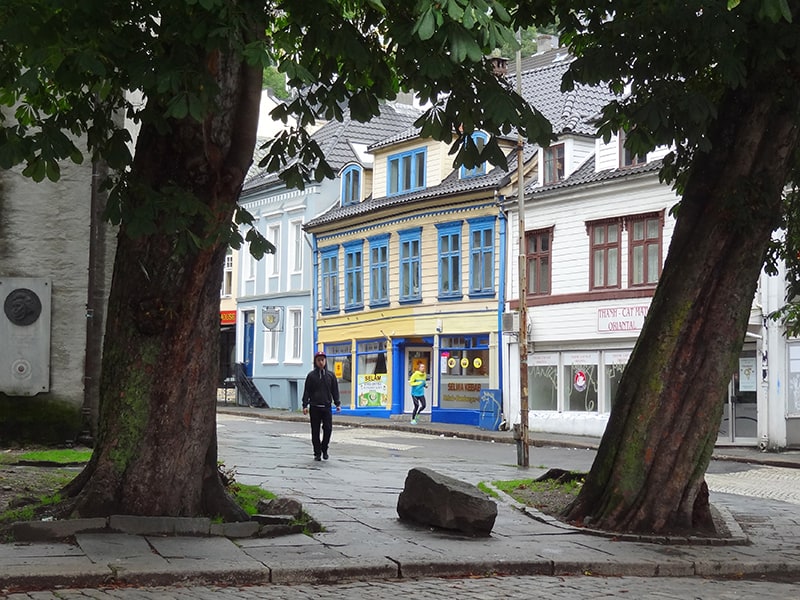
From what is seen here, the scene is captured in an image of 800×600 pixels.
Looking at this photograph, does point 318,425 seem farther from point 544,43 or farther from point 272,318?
point 544,43

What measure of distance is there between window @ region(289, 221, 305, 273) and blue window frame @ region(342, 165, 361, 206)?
2908 mm

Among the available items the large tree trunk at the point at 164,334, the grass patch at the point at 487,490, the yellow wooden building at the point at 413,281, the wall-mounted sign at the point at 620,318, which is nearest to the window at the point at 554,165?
the yellow wooden building at the point at 413,281

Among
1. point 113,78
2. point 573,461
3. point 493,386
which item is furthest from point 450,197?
point 113,78

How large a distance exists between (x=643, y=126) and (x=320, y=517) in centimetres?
490

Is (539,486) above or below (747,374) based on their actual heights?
below

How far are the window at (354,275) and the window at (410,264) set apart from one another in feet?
A: 9.09

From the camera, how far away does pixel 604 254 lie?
33.1 m

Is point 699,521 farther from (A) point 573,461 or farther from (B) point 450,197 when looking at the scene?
(B) point 450,197

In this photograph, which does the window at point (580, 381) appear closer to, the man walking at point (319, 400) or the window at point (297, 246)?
the man walking at point (319, 400)

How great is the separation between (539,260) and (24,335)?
20142mm

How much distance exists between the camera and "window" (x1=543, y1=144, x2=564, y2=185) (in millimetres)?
34969

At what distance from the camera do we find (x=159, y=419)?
10.5 metres

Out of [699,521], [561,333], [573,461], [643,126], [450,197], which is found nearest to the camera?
[643,126]

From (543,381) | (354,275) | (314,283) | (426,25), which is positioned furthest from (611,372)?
(426,25)
